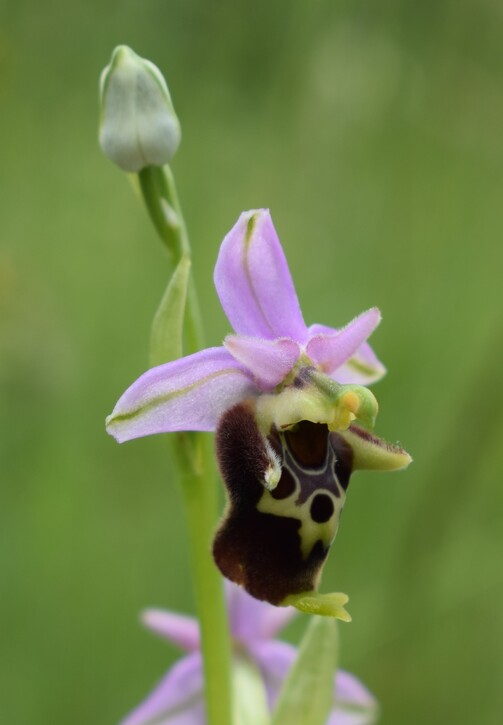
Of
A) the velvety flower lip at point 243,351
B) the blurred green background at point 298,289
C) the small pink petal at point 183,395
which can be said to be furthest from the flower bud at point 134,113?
the blurred green background at point 298,289

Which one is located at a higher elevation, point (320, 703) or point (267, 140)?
point (267, 140)

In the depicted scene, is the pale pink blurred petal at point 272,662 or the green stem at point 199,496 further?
the pale pink blurred petal at point 272,662

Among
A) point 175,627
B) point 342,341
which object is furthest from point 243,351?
point 175,627

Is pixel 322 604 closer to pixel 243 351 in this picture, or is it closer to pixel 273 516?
pixel 273 516

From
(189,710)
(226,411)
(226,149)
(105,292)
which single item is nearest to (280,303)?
(226,411)

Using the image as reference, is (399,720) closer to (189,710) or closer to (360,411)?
(189,710)

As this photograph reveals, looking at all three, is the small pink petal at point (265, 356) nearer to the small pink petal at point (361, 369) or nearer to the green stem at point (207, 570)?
the green stem at point (207, 570)

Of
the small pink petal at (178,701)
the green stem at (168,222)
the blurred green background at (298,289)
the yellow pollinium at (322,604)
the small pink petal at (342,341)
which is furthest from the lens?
the blurred green background at (298,289)
